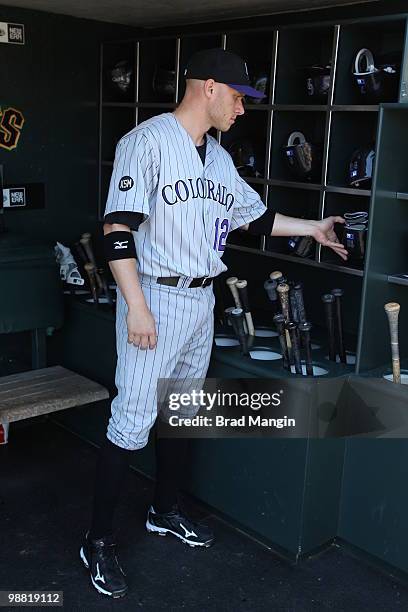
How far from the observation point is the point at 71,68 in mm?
3469

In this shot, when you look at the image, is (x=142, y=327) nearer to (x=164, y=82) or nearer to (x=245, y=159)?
(x=245, y=159)

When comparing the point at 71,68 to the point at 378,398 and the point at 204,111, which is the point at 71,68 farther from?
the point at 378,398

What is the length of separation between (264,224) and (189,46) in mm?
1029

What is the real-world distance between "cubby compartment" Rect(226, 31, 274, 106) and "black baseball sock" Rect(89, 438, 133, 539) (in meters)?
1.48

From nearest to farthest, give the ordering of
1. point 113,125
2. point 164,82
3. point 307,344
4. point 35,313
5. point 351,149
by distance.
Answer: point 307,344
point 351,149
point 35,313
point 164,82
point 113,125

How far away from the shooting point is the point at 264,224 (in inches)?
104

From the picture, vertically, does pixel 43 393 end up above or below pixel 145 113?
below

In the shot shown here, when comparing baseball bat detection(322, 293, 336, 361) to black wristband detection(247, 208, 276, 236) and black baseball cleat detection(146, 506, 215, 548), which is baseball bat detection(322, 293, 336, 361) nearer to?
black wristband detection(247, 208, 276, 236)

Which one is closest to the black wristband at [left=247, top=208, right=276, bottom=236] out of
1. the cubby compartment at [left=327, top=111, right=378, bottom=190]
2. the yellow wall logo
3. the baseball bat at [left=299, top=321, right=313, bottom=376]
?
the cubby compartment at [left=327, top=111, right=378, bottom=190]

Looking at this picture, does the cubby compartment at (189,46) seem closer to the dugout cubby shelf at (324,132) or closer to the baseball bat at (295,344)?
the dugout cubby shelf at (324,132)


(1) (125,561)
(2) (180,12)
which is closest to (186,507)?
(1) (125,561)

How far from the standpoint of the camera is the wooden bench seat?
279 cm

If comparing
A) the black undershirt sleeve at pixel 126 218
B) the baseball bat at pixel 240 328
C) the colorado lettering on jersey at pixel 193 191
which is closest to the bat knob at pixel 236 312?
the baseball bat at pixel 240 328

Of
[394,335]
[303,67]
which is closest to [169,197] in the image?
[394,335]
